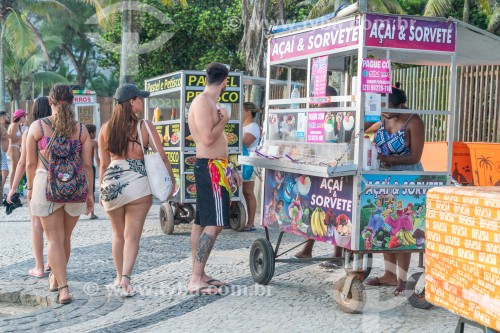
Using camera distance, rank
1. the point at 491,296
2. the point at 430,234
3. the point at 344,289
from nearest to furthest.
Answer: the point at 491,296 → the point at 430,234 → the point at 344,289

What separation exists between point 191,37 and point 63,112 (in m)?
22.9

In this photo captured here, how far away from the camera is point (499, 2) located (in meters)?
26.5

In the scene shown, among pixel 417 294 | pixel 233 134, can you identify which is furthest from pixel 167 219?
pixel 417 294

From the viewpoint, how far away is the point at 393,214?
6008mm

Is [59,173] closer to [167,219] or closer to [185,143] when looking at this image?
[167,219]

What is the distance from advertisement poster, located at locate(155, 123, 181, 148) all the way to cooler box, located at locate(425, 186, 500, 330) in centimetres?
690

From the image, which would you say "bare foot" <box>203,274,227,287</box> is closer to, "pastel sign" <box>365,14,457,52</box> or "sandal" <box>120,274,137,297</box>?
"sandal" <box>120,274,137,297</box>

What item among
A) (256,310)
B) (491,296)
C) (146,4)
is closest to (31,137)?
(256,310)

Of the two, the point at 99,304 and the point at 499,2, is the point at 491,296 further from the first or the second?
the point at 499,2

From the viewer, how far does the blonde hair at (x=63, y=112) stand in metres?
6.26

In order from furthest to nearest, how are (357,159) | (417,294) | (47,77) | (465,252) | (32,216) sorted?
(47,77)
(32,216)
(417,294)
(357,159)
(465,252)

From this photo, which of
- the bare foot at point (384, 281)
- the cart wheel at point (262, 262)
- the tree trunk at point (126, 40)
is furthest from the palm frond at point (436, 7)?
the cart wheel at point (262, 262)

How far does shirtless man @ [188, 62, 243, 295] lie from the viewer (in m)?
6.45

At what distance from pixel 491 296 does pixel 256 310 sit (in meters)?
2.93
